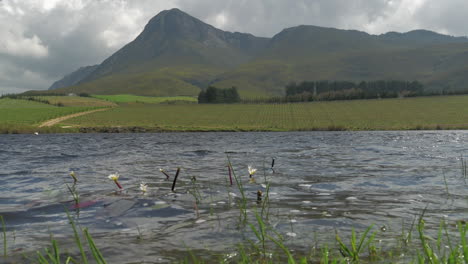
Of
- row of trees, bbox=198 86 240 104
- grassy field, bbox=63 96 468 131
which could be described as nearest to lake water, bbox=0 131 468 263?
grassy field, bbox=63 96 468 131

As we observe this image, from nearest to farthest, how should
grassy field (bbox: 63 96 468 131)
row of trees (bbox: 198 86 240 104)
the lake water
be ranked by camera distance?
1. the lake water
2. grassy field (bbox: 63 96 468 131)
3. row of trees (bbox: 198 86 240 104)

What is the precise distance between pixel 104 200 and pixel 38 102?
14112cm

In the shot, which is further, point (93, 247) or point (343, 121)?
point (343, 121)

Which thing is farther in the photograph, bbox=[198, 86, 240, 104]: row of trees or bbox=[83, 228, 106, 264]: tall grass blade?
bbox=[198, 86, 240, 104]: row of trees

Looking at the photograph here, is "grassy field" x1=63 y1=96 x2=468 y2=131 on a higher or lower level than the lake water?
lower

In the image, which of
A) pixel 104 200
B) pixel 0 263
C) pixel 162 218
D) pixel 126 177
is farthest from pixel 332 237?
pixel 126 177

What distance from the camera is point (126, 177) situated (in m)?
13.2

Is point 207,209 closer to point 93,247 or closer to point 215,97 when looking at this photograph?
point 93,247

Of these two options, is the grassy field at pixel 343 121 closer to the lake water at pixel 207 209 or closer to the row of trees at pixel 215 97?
the lake water at pixel 207 209

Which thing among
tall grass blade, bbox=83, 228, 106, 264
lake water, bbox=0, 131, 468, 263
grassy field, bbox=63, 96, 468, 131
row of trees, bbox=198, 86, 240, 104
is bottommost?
grassy field, bbox=63, 96, 468, 131

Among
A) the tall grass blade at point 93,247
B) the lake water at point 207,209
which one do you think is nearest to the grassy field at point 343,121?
the lake water at point 207,209

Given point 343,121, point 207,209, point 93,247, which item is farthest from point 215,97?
point 93,247

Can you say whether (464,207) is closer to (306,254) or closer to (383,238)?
(383,238)

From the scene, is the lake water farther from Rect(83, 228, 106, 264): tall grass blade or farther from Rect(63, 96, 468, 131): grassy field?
Rect(63, 96, 468, 131): grassy field
